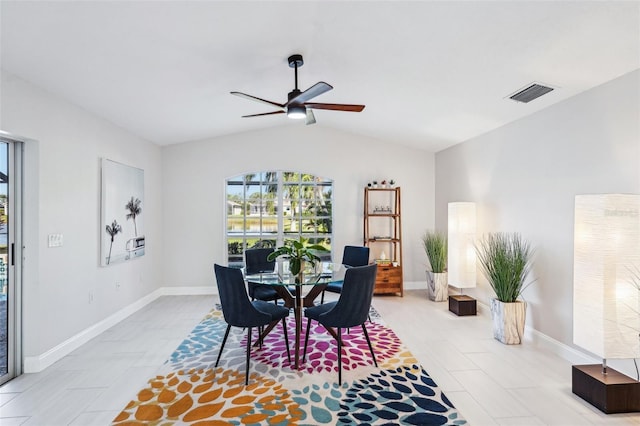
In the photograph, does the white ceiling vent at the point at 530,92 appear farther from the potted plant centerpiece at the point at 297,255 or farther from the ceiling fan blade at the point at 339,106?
the potted plant centerpiece at the point at 297,255

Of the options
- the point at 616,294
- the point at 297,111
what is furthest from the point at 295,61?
the point at 616,294

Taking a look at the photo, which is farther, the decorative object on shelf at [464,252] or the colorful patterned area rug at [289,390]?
the decorative object on shelf at [464,252]

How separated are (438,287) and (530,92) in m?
3.17

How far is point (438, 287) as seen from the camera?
5.50 meters

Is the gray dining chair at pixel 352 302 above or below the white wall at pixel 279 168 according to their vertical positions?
below

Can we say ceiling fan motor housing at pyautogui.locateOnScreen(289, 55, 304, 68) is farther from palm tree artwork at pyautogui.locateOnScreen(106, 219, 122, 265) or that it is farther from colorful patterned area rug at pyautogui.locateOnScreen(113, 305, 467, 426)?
palm tree artwork at pyautogui.locateOnScreen(106, 219, 122, 265)

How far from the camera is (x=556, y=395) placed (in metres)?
2.65

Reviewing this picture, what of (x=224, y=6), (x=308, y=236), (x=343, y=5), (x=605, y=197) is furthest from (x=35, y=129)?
(x=605, y=197)

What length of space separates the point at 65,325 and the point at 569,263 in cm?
487

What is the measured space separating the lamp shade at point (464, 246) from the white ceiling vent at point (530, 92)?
64.8 inches

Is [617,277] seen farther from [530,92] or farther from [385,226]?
[385,226]

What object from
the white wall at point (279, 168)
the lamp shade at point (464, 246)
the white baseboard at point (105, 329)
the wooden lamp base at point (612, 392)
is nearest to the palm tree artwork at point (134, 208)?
the white wall at point (279, 168)

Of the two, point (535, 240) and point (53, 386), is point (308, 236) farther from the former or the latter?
point (53, 386)

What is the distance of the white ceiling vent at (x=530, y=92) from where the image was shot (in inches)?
126
